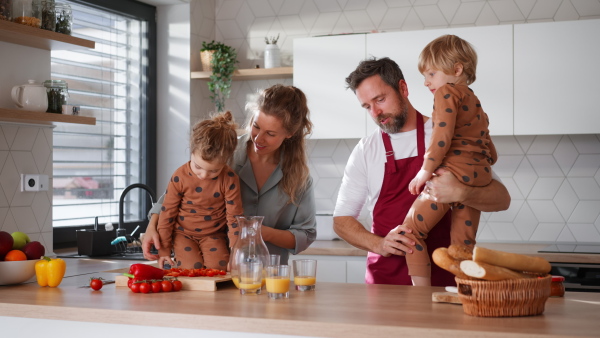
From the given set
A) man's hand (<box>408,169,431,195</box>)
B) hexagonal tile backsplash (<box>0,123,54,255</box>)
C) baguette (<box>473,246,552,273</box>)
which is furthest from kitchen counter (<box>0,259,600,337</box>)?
hexagonal tile backsplash (<box>0,123,54,255</box>)

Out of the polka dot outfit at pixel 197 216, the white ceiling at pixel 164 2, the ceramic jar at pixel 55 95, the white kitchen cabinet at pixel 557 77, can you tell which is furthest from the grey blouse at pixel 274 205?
the white ceiling at pixel 164 2

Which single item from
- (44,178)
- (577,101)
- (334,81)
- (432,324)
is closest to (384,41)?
(334,81)

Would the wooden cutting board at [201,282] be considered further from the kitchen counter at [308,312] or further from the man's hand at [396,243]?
the man's hand at [396,243]

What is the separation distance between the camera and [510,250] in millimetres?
3854

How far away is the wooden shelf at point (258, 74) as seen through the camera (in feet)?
14.9

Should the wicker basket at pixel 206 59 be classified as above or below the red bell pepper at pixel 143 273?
above

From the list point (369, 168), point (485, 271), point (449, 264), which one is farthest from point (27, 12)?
point (485, 271)

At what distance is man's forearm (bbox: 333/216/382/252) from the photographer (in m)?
2.72

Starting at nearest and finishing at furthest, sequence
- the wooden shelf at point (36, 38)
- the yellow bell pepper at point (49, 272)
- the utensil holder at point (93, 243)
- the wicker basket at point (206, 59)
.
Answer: the yellow bell pepper at point (49, 272)
the wooden shelf at point (36, 38)
the utensil holder at point (93, 243)
the wicker basket at point (206, 59)

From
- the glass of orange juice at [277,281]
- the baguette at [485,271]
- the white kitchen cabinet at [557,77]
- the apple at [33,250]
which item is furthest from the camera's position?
the white kitchen cabinet at [557,77]

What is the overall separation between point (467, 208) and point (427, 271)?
28cm

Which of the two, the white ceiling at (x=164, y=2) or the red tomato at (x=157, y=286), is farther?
the white ceiling at (x=164, y=2)

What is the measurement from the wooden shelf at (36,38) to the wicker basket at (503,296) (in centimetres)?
214

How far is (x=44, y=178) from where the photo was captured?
3498 millimetres
